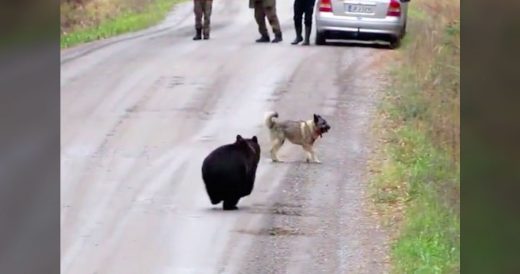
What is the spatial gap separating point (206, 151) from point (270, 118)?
11.7 inches

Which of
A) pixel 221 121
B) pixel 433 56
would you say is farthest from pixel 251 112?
pixel 433 56

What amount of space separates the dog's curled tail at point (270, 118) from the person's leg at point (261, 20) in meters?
0.36

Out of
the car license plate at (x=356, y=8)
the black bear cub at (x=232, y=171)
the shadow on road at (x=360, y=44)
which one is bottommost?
the black bear cub at (x=232, y=171)

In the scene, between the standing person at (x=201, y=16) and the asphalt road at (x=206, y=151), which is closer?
the asphalt road at (x=206, y=151)

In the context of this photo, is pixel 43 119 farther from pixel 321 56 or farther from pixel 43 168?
pixel 321 56

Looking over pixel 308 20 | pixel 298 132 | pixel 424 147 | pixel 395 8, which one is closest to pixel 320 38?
pixel 308 20

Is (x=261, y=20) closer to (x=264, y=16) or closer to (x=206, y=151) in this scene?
(x=264, y=16)

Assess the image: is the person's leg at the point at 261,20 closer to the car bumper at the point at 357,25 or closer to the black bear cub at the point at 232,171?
the car bumper at the point at 357,25

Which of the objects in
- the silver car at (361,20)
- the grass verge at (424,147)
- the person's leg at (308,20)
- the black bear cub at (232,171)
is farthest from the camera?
the person's leg at (308,20)

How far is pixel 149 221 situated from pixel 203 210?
8.7 inches

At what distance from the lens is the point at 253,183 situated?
4.24 meters

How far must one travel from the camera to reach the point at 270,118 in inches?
169

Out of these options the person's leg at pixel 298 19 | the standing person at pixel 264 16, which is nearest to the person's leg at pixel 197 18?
the standing person at pixel 264 16

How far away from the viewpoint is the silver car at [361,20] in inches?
170
